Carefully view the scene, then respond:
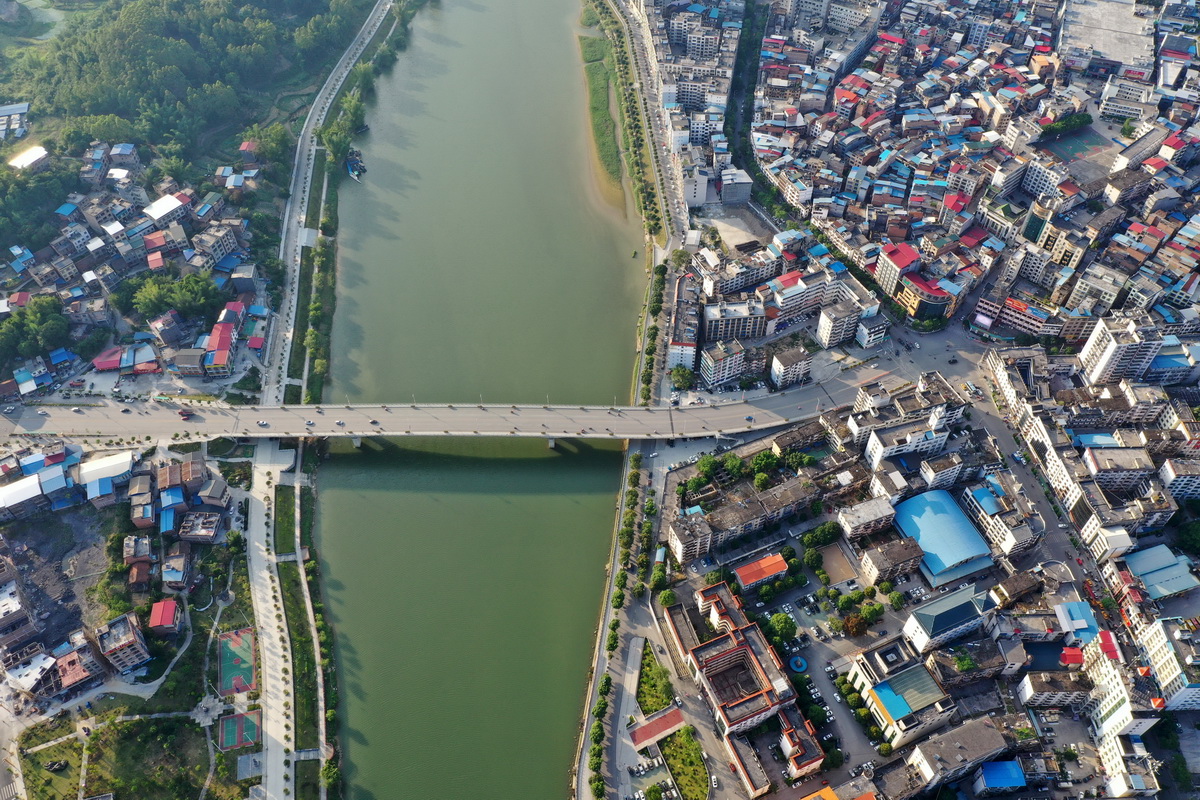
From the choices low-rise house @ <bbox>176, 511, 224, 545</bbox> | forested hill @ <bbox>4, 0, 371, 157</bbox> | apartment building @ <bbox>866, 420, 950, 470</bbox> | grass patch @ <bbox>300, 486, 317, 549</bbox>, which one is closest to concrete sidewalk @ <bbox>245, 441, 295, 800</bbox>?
grass patch @ <bbox>300, 486, 317, 549</bbox>

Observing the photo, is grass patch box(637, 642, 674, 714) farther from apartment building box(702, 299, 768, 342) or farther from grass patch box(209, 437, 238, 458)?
grass patch box(209, 437, 238, 458)

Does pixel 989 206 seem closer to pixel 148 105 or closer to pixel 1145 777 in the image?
pixel 1145 777

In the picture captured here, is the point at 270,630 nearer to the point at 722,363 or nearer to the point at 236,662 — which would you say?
the point at 236,662

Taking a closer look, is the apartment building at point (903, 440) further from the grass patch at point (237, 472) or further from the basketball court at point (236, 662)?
the grass patch at point (237, 472)

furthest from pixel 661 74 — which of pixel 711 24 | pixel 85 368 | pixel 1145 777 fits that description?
pixel 1145 777

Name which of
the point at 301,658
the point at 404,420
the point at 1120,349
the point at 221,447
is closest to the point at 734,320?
the point at 404,420

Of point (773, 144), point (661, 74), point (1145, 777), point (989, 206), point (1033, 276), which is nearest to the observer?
point (1145, 777)
